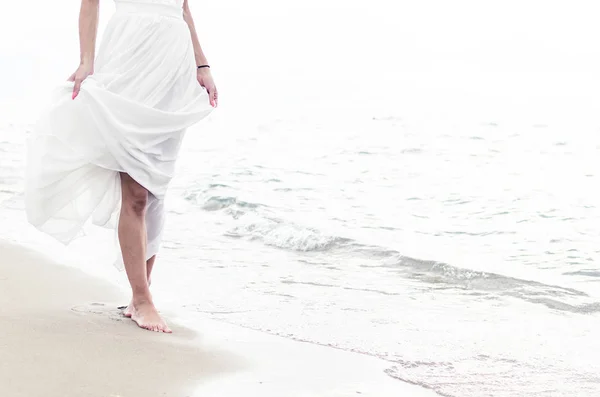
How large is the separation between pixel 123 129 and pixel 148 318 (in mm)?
729

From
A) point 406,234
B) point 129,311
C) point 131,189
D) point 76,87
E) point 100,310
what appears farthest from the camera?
point 406,234

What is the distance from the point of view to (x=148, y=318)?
11.1 ft

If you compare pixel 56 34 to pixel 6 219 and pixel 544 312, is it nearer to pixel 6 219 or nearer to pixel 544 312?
pixel 6 219

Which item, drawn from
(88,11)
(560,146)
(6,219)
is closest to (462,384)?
(88,11)

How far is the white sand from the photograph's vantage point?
260 cm

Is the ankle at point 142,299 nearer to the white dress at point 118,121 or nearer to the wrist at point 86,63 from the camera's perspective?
the white dress at point 118,121

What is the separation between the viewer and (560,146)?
10.3 m

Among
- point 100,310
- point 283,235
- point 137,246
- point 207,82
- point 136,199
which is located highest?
point 207,82

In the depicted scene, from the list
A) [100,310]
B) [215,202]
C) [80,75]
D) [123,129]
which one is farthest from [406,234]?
[80,75]

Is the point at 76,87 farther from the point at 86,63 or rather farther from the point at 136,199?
the point at 136,199

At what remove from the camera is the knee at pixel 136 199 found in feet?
11.1

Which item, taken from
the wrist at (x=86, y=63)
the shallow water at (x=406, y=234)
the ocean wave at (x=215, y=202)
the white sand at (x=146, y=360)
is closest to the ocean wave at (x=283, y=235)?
the shallow water at (x=406, y=234)

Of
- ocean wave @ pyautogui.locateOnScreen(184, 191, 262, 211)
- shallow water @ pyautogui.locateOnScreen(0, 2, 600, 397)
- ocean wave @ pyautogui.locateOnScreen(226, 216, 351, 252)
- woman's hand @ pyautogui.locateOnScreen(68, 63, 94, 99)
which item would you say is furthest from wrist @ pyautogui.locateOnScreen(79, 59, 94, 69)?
ocean wave @ pyautogui.locateOnScreen(184, 191, 262, 211)

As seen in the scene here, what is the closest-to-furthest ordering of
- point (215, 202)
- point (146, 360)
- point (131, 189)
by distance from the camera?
point (146, 360)
point (131, 189)
point (215, 202)
